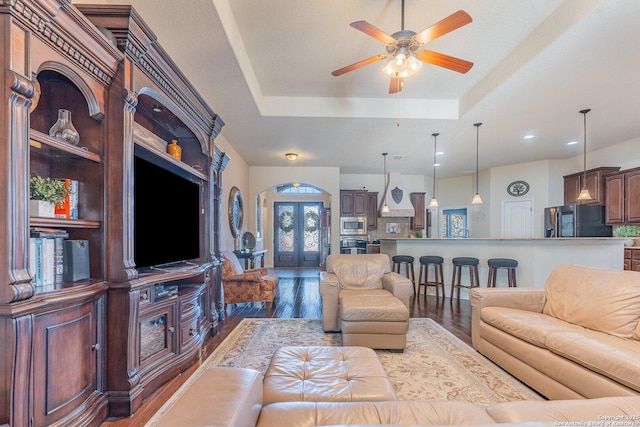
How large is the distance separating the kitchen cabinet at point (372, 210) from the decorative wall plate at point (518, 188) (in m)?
3.30

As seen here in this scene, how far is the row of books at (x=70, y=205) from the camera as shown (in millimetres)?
1638

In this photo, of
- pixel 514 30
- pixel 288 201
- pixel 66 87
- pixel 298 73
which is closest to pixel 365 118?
pixel 298 73

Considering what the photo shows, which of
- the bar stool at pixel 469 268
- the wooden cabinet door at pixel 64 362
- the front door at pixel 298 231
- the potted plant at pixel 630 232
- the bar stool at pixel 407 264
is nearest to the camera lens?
the wooden cabinet door at pixel 64 362

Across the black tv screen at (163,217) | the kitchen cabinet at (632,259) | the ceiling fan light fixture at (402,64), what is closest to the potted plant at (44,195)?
the black tv screen at (163,217)

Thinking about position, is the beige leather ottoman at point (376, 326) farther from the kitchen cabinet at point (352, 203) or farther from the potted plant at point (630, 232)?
the potted plant at point (630, 232)

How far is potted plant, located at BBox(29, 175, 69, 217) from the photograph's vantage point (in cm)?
145

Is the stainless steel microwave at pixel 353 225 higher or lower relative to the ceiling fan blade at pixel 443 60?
lower

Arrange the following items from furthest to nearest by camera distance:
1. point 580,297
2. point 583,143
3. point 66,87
A: point 583,143, point 580,297, point 66,87

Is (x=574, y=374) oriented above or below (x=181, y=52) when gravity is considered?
below

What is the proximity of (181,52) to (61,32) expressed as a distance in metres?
1.13

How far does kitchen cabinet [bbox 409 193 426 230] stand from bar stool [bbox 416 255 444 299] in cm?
300

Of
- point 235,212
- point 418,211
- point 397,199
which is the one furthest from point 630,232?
point 235,212

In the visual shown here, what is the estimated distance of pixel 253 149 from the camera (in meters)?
5.34

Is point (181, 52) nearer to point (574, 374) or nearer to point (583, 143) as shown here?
point (574, 374)
